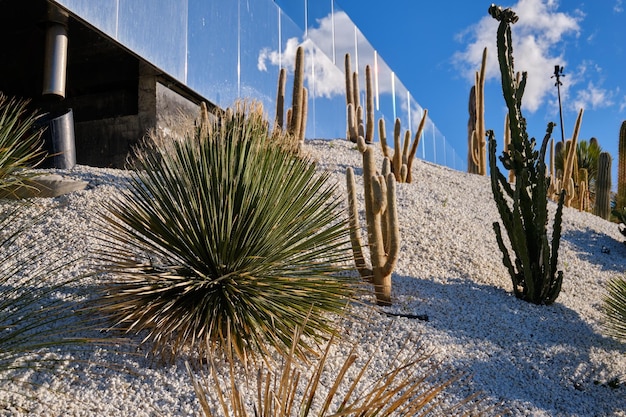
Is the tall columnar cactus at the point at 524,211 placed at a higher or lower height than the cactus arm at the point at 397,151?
lower

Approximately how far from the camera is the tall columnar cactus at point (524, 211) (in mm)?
5492

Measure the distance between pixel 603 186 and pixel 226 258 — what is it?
10329 millimetres

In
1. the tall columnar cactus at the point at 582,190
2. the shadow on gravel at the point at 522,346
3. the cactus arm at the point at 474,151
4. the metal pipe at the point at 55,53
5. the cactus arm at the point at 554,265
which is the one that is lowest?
the shadow on gravel at the point at 522,346

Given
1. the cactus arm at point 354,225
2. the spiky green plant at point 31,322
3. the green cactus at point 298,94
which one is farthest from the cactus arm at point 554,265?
the spiky green plant at point 31,322

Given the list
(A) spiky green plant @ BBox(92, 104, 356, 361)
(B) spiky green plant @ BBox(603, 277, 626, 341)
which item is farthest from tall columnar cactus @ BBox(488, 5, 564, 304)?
(A) spiky green plant @ BBox(92, 104, 356, 361)

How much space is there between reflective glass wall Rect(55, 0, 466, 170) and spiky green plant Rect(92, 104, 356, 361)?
1.60 meters

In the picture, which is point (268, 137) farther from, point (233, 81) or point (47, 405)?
point (233, 81)

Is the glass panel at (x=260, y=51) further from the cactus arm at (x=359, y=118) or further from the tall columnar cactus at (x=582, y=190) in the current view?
the tall columnar cactus at (x=582, y=190)

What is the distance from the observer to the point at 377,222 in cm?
448

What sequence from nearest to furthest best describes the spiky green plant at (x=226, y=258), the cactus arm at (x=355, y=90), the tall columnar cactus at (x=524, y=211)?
1. the spiky green plant at (x=226, y=258)
2. the tall columnar cactus at (x=524, y=211)
3. the cactus arm at (x=355, y=90)

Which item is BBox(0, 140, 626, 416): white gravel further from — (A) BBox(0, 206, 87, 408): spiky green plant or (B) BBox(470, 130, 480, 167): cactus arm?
(B) BBox(470, 130, 480, 167): cactus arm

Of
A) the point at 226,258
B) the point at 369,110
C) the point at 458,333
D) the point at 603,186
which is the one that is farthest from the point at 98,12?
the point at 603,186

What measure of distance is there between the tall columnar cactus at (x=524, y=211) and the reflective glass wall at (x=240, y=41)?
239 cm

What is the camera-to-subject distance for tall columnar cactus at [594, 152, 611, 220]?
1154 cm
